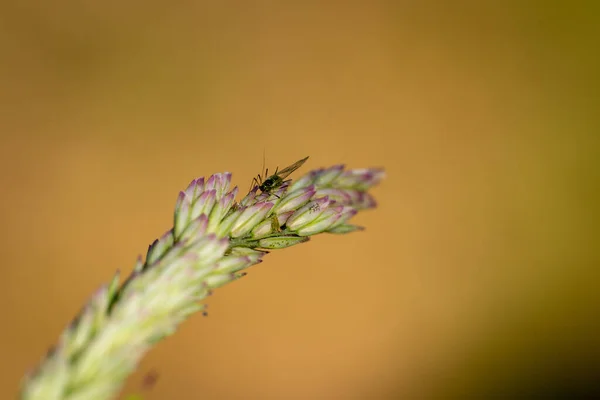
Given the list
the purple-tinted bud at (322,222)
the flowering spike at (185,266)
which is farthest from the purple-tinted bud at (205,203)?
the purple-tinted bud at (322,222)

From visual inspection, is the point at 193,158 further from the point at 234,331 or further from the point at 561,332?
the point at 561,332

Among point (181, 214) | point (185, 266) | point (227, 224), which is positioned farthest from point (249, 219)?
point (185, 266)

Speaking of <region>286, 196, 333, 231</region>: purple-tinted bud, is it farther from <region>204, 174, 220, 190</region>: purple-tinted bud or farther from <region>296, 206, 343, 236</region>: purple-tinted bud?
<region>204, 174, 220, 190</region>: purple-tinted bud

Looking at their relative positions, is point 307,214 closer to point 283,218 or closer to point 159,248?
point 283,218

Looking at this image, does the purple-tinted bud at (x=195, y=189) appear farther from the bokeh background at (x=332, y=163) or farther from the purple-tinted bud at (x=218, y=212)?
the bokeh background at (x=332, y=163)

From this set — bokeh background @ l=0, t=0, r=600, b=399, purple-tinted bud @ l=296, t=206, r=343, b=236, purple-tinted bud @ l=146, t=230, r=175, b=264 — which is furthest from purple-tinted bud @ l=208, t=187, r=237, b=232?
bokeh background @ l=0, t=0, r=600, b=399

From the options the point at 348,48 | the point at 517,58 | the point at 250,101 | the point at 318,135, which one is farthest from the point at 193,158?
the point at 517,58
